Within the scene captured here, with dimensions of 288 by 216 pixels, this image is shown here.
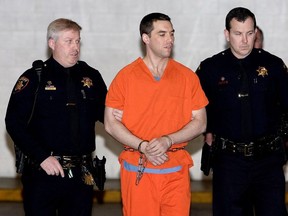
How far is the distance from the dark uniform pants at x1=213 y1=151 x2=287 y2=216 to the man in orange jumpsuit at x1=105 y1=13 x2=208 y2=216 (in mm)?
419

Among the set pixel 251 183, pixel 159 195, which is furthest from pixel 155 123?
pixel 251 183

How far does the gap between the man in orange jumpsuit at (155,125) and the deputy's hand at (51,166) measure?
1.39ft

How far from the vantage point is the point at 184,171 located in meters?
4.79

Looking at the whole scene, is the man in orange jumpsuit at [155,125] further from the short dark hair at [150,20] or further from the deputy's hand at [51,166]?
the deputy's hand at [51,166]

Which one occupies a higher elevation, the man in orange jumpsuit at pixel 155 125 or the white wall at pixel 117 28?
the white wall at pixel 117 28

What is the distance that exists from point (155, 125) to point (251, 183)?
2.91ft

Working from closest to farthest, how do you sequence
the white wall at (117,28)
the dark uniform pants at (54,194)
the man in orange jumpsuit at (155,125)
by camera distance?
the man in orange jumpsuit at (155,125)
the dark uniform pants at (54,194)
the white wall at (117,28)

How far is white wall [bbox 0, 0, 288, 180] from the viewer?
7.84 meters

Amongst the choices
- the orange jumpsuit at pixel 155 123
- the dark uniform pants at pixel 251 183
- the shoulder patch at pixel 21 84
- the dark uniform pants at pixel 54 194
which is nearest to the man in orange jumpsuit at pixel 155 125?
the orange jumpsuit at pixel 155 123

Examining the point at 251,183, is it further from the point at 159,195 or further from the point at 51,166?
the point at 51,166

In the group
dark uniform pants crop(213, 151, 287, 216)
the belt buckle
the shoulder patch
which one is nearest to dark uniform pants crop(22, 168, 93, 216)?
the shoulder patch

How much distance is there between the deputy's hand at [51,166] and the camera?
15.5 feet

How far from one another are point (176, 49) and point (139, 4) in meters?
0.64

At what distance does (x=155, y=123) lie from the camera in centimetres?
470
